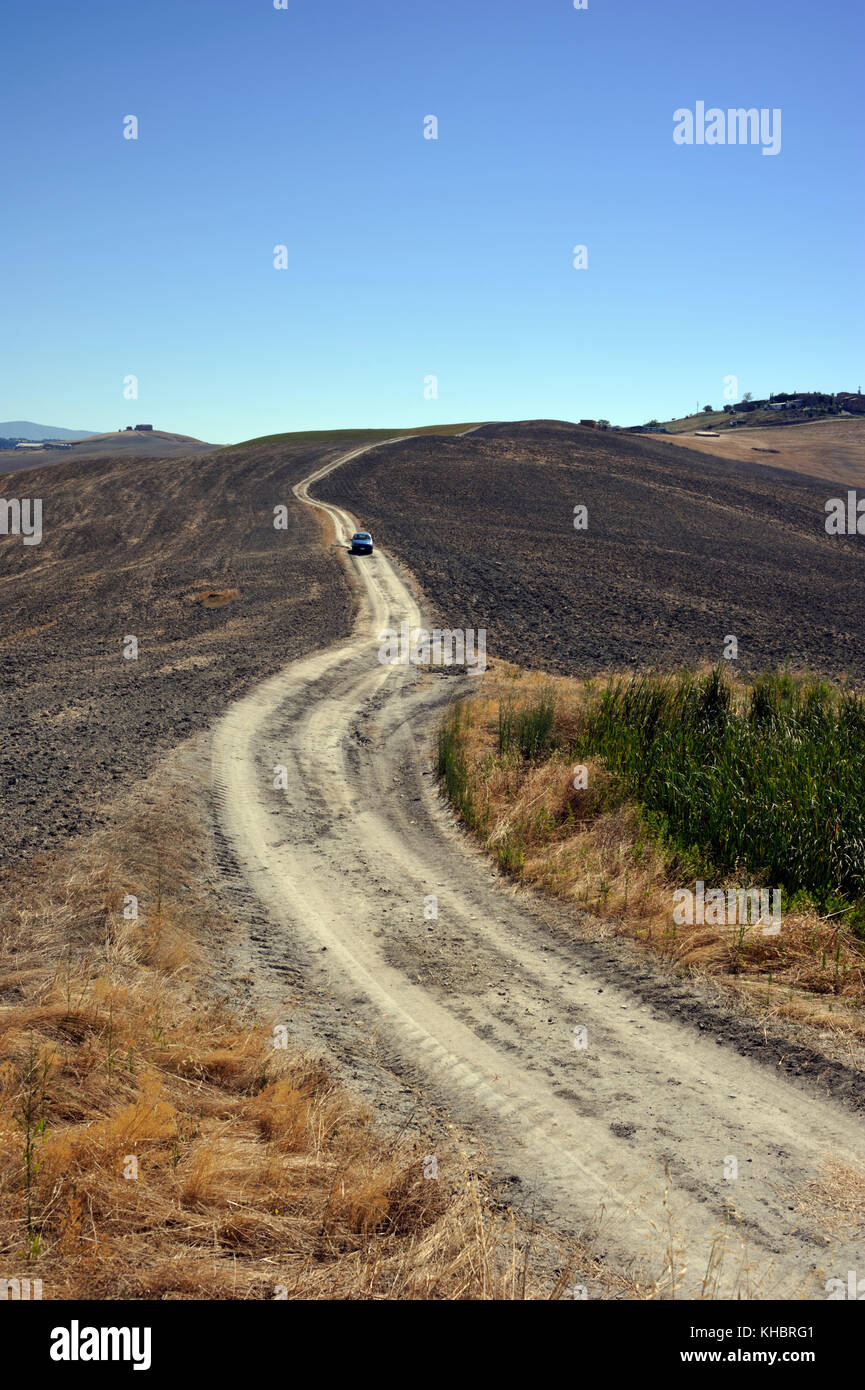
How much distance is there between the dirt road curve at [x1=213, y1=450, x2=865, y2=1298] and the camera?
529cm

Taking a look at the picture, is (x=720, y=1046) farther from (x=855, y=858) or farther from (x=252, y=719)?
(x=252, y=719)

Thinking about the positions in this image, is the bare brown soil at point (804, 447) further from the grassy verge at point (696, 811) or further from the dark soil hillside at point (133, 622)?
the grassy verge at point (696, 811)

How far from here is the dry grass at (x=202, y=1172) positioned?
15.0ft

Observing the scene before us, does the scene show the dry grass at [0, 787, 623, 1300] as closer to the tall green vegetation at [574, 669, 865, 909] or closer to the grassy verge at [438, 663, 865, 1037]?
the grassy verge at [438, 663, 865, 1037]

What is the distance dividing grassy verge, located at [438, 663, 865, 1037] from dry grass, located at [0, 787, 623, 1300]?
13.3 feet

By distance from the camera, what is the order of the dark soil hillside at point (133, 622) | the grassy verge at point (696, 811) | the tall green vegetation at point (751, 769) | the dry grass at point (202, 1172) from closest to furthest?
the dry grass at point (202, 1172), the grassy verge at point (696, 811), the tall green vegetation at point (751, 769), the dark soil hillside at point (133, 622)

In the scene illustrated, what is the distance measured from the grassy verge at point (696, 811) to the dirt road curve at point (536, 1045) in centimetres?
78

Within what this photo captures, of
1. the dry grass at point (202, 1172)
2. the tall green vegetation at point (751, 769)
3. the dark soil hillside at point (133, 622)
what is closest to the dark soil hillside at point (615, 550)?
the dark soil hillside at point (133, 622)

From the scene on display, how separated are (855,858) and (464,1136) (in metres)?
6.16

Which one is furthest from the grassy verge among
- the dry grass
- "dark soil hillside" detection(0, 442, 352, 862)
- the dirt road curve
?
"dark soil hillside" detection(0, 442, 352, 862)

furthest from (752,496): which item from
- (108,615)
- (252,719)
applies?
(252,719)

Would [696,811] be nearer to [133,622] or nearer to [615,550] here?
[133,622]

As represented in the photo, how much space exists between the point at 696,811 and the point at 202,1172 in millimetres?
8106

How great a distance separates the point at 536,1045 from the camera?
7367 mm
